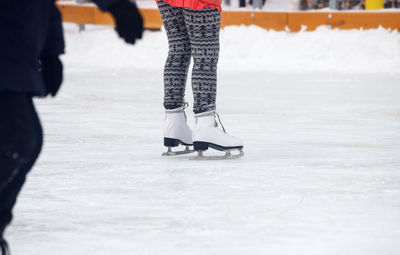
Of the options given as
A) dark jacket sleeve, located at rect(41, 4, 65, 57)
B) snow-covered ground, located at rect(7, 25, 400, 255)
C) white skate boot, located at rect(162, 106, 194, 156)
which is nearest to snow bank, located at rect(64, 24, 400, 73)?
snow-covered ground, located at rect(7, 25, 400, 255)

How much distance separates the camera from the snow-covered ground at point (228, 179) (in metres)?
2.77

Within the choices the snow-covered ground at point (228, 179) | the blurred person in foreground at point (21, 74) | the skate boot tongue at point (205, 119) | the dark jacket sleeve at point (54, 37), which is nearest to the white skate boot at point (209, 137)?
the skate boot tongue at point (205, 119)

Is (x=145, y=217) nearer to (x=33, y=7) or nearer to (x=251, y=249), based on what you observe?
(x=251, y=249)

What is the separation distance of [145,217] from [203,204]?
305 mm

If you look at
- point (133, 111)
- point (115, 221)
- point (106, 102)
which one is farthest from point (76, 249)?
point (106, 102)

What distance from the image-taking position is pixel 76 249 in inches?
104

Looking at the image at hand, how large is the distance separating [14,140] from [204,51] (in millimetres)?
2693

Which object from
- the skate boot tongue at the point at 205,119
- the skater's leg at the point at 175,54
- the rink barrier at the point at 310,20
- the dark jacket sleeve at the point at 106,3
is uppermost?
the dark jacket sleeve at the point at 106,3

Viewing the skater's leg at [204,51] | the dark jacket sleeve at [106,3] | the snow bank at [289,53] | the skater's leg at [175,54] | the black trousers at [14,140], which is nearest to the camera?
the black trousers at [14,140]

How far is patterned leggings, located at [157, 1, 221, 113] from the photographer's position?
14.7 ft

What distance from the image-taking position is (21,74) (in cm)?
192

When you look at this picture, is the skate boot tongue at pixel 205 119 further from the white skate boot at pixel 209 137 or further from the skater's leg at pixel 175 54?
the skater's leg at pixel 175 54

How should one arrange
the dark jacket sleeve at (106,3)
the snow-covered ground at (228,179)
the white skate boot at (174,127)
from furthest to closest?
the white skate boot at (174,127), the snow-covered ground at (228,179), the dark jacket sleeve at (106,3)

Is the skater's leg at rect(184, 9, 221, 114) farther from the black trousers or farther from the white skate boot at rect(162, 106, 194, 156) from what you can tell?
the black trousers
